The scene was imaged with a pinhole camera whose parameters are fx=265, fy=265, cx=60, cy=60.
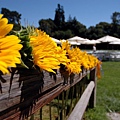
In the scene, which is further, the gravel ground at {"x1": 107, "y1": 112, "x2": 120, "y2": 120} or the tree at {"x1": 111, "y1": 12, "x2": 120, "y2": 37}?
the tree at {"x1": 111, "y1": 12, "x2": 120, "y2": 37}

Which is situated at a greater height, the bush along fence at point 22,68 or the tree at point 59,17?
the tree at point 59,17

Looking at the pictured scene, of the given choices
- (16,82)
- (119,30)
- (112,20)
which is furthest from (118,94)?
(112,20)

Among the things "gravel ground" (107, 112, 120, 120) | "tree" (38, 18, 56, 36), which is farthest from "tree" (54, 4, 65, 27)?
"gravel ground" (107, 112, 120, 120)

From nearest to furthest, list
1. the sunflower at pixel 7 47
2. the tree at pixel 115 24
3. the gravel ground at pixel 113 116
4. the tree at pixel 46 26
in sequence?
1. the sunflower at pixel 7 47
2. the tree at pixel 46 26
3. the gravel ground at pixel 113 116
4. the tree at pixel 115 24

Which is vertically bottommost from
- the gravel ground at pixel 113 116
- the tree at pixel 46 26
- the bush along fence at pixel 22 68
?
the gravel ground at pixel 113 116

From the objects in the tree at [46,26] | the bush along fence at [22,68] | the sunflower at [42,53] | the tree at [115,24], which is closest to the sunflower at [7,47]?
the bush along fence at [22,68]

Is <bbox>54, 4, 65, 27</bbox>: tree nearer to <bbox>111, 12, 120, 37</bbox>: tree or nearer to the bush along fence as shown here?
<bbox>111, 12, 120, 37</bbox>: tree

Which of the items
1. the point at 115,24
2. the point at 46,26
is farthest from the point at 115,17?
the point at 46,26

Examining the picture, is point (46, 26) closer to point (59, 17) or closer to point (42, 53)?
point (42, 53)

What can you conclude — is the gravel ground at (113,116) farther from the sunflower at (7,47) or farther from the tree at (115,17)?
the tree at (115,17)

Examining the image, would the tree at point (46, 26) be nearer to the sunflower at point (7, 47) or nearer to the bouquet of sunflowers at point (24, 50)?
the bouquet of sunflowers at point (24, 50)

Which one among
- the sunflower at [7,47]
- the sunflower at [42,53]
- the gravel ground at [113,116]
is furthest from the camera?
the gravel ground at [113,116]

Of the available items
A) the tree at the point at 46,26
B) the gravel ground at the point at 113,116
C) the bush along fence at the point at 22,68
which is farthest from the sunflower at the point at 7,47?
the gravel ground at the point at 113,116

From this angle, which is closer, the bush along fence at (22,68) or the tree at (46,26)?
the bush along fence at (22,68)
